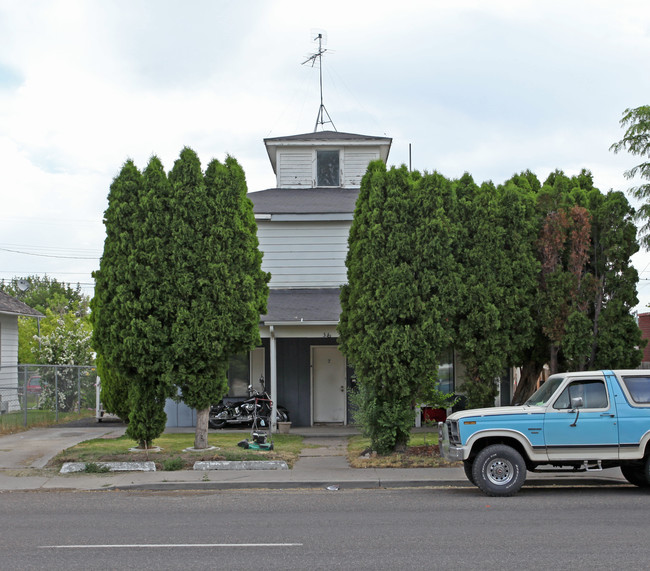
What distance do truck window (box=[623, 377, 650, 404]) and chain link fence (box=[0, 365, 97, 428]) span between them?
18102 mm

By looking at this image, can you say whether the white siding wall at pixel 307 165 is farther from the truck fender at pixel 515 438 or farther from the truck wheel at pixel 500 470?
the truck wheel at pixel 500 470

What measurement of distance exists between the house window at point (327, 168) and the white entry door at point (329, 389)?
22.9 ft

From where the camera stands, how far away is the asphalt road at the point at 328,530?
7.09m

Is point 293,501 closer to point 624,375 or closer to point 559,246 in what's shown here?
point 624,375

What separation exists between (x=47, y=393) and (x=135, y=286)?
1356cm

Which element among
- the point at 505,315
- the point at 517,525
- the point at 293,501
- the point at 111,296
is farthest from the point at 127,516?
the point at 505,315

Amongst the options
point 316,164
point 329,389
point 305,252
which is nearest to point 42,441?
point 329,389

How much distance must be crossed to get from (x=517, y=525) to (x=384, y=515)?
1760mm

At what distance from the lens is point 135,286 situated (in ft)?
47.6

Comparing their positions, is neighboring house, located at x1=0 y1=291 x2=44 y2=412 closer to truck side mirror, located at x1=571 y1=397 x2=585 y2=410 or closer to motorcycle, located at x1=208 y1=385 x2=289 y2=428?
motorcycle, located at x1=208 y1=385 x2=289 y2=428

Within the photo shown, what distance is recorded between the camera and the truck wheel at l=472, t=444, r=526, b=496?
36.0ft

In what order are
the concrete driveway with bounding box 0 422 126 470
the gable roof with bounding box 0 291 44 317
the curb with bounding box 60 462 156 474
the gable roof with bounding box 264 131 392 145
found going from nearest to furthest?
the curb with bounding box 60 462 156 474 → the concrete driveway with bounding box 0 422 126 470 → the gable roof with bounding box 264 131 392 145 → the gable roof with bounding box 0 291 44 317

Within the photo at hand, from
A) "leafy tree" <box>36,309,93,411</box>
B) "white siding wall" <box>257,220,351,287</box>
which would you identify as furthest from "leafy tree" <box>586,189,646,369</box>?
"leafy tree" <box>36,309,93,411</box>

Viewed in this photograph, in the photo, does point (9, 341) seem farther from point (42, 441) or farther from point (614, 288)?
point (614, 288)
